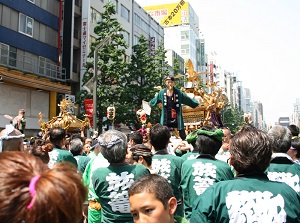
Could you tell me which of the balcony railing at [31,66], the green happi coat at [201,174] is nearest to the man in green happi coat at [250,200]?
the green happi coat at [201,174]

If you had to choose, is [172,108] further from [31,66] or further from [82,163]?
[31,66]

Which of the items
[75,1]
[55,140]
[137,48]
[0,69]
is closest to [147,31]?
[75,1]

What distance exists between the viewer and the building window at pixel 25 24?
820 inches

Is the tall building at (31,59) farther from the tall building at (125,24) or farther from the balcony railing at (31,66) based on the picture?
the tall building at (125,24)

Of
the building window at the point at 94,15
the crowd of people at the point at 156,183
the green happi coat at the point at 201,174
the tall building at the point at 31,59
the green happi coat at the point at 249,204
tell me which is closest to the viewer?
the crowd of people at the point at 156,183

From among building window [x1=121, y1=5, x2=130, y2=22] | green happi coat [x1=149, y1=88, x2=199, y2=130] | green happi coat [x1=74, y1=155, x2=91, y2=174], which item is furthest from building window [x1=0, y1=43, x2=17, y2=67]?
green happi coat [x1=74, y1=155, x2=91, y2=174]

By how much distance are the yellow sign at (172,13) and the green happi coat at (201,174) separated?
204 ft

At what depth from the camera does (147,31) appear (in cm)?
3844

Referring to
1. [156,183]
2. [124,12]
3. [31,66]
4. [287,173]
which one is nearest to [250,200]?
[156,183]

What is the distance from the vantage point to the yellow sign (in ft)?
205

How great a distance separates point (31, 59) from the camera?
2142cm

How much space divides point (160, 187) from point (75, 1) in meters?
26.3

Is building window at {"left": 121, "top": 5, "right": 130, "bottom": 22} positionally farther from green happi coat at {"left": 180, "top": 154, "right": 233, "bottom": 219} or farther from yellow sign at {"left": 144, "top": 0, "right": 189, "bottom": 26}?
green happi coat at {"left": 180, "top": 154, "right": 233, "bottom": 219}

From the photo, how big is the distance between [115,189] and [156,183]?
34.8 inches
